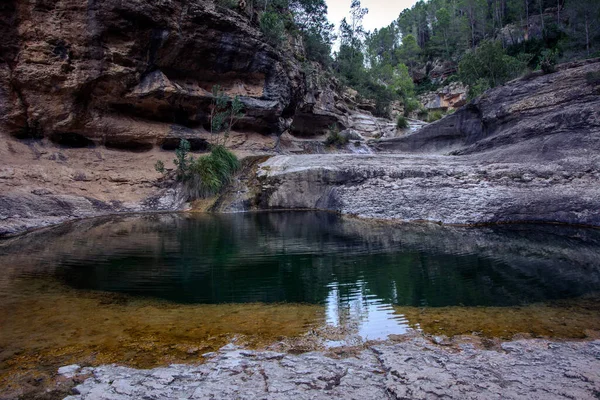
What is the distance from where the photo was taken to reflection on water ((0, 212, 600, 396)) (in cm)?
416

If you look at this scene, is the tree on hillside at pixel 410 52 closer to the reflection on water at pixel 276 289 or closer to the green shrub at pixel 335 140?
the green shrub at pixel 335 140

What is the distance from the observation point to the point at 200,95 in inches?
965

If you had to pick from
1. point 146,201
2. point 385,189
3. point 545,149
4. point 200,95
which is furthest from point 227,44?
point 545,149

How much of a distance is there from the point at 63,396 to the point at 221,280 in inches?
151

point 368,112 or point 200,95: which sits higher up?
point 368,112

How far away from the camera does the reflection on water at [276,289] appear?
416 cm

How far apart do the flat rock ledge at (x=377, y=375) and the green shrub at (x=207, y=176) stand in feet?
56.7

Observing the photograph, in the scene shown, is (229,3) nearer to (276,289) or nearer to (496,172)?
(496,172)

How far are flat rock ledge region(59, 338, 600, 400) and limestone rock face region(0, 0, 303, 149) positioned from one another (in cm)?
2078

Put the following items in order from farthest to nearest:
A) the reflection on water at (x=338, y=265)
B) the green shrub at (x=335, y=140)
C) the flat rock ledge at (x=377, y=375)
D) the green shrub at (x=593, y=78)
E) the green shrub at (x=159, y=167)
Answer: the green shrub at (x=335, y=140)
the green shrub at (x=159, y=167)
the green shrub at (x=593, y=78)
the reflection on water at (x=338, y=265)
the flat rock ledge at (x=377, y=375)

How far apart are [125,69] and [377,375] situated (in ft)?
74.2

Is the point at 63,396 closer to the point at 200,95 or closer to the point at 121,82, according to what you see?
the point at 121,82

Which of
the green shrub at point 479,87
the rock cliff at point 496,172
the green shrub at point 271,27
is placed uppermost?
the green shrub at point 271,27

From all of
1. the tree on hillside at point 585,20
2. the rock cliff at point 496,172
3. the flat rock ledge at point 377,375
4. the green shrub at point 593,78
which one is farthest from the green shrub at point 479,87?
the flat rock ledge at point 377,375
